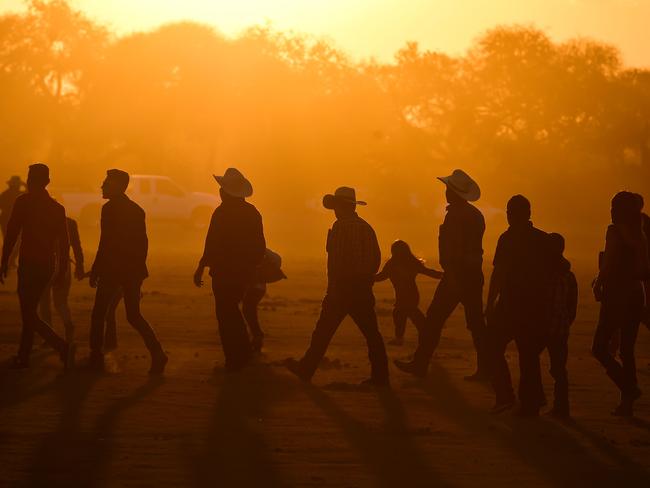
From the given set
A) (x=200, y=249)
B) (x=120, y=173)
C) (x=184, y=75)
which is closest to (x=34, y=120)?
(x=184, y=75)

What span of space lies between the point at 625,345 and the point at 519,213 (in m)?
1.35

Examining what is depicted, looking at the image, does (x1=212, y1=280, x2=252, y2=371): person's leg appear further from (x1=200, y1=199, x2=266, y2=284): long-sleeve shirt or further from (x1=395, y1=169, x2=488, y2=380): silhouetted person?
(x1=395, y1=169, x2=488, y2=380): silhouetted person

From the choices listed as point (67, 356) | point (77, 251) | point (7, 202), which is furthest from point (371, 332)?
point (7, 202)

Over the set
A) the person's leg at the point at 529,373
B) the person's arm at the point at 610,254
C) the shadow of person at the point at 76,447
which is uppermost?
the person's arm at the point at 610,254

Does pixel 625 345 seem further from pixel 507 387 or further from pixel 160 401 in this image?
pixel 160 401

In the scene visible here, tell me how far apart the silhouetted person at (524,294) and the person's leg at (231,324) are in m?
2.74

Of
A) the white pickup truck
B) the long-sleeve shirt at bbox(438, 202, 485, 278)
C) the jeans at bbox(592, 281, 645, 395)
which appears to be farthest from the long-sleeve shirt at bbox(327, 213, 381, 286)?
the white pickup truck

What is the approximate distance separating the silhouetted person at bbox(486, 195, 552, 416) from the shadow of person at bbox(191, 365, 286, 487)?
1.81 metres

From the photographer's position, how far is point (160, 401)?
10.7m

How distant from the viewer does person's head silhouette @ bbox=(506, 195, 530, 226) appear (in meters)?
10.1

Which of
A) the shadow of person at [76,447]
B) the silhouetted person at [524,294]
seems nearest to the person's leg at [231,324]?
the shadow of person at [76,447]

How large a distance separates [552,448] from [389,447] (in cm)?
100

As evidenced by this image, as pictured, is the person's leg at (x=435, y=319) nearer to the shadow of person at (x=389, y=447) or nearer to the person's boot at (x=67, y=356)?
the shadow of person at (x=389, y=447)

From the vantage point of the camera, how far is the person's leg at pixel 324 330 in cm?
1184
